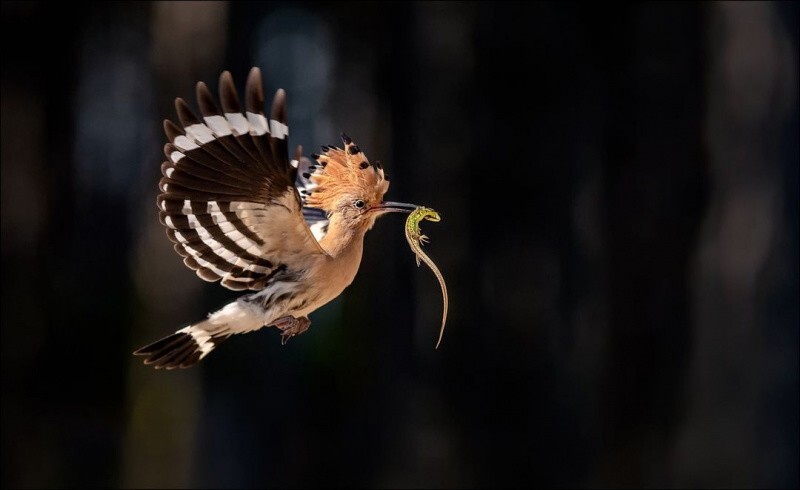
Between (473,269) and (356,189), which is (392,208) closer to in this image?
(356,189)

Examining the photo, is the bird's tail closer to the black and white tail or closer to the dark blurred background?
the black and white tail

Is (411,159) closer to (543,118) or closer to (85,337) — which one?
(543,118)

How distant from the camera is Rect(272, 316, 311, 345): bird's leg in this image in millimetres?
348

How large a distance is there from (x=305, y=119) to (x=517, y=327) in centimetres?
88

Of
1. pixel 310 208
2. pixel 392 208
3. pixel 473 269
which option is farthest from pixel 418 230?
pixel 473 269

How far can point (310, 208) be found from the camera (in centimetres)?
47

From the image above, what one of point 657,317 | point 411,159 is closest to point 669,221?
point 657,317

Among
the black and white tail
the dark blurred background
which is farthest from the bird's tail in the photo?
the dark blurred background

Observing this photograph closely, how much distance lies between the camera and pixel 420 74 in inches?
103

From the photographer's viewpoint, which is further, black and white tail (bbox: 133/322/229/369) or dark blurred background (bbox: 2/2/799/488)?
dark blurred background (bbox: 2/2/799/488)

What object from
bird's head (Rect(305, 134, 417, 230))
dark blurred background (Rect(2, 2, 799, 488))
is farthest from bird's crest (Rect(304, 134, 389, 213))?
dark blurred background (Rect(2, 2, 799, 488))

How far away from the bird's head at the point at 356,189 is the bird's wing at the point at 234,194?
0.01 meters

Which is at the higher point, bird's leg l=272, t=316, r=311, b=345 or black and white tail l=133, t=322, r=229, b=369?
bird's leg l=272, t=316, r=311, b=345

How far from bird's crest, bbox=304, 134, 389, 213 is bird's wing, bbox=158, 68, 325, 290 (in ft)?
0.05
